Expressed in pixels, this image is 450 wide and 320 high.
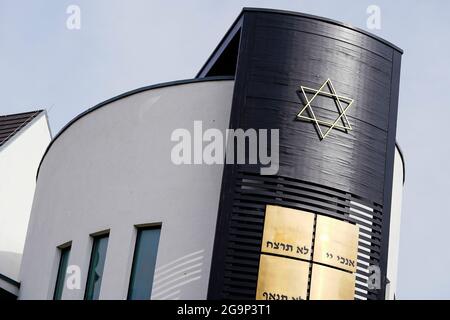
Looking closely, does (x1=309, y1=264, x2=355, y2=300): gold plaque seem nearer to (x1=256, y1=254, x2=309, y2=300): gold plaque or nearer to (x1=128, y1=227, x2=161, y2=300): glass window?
(x1=256, y1=254, x2=309, y2=300): gold plaque

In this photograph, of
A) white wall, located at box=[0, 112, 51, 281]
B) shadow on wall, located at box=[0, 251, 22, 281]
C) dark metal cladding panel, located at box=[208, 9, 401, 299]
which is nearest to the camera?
dark metal cladding panel, located at box=[208, 9, 401, 299]

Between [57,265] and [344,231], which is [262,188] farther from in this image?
[57,265]

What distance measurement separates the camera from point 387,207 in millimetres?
18688

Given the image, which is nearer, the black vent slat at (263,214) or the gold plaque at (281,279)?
the gold plaque at (281,279)

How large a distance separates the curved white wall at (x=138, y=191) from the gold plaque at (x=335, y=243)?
5.77 ft

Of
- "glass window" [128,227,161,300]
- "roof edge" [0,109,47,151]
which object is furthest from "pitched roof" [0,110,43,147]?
"glass window" [128,227,161,300]

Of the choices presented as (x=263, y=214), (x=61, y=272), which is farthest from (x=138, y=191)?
(x=61, y=272)

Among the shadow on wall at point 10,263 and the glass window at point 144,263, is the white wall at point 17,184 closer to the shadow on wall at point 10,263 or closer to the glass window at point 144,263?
→ the shadow on wall at point 10,263

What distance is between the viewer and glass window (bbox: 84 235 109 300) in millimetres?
19391

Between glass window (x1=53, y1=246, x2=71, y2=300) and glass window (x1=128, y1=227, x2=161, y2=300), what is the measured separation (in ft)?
7.53

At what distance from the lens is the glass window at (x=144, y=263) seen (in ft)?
60.5

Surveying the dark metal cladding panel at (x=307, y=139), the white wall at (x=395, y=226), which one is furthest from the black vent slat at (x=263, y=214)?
the white wall at (x=395, y=226)

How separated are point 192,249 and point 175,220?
2.17 feet
